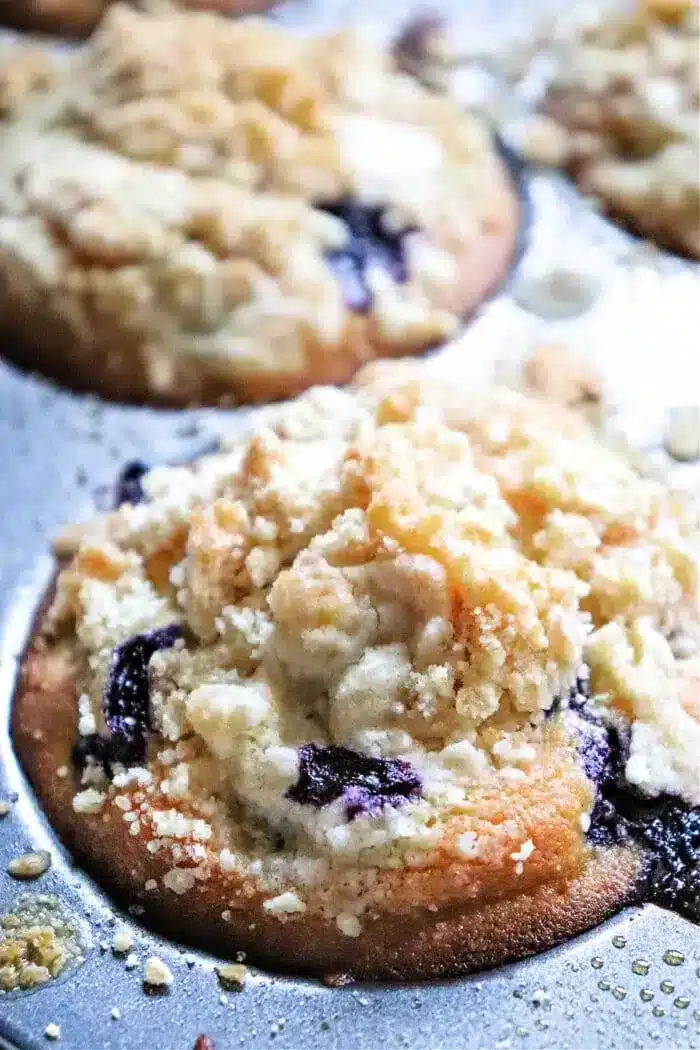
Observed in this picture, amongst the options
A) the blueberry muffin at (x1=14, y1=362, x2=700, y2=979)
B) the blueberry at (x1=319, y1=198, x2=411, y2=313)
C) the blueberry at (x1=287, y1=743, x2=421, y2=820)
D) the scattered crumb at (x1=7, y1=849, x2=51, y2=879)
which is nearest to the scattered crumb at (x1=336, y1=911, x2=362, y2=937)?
the blueberry muffin at (x1=14, y1=362, x2=700, y2=979)

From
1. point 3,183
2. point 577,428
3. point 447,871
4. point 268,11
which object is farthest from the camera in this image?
point 268,11

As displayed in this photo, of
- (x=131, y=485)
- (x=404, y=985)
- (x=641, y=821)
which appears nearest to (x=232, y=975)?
(x=404, y=985)

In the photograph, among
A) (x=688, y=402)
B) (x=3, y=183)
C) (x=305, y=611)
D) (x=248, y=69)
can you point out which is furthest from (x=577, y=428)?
(x=3, y=183)

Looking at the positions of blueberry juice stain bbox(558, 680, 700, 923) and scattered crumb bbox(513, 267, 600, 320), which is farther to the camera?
scattered crumb bbox(513, 267, 600, 320)

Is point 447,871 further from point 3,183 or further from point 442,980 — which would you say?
point 3,183

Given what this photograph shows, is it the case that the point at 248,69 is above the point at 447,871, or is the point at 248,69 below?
above

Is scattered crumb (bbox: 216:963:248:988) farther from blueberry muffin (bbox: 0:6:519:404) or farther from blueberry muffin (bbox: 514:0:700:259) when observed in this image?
blueberry muffin (bbox: 514:0:700:259)

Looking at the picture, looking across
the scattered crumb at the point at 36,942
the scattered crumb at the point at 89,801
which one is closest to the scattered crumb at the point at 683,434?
the scattered crumb at the point at 89,801
